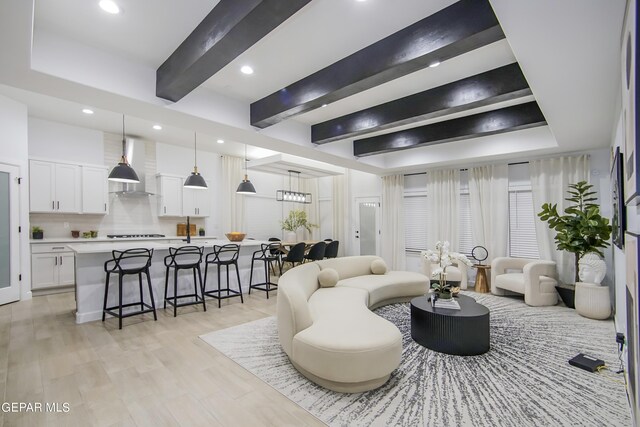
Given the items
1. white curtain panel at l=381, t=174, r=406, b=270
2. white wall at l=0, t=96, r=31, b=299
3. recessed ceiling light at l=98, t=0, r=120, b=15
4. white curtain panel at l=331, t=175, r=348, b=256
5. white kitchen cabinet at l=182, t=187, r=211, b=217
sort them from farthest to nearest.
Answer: white curtain panel at l=331, t=175, r=348, b=256 < white curtain panel at l=381, t=174, r=406, b=270 < white kitchen cabinet at l=182, t=187, r=211, b=217 < white wall at l=0, t=96, r=31, b=299 < recessed ceiling light at l=98, t=0, r=120, b=15

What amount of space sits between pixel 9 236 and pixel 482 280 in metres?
8.06

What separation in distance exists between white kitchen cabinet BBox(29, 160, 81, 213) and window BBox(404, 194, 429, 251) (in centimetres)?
697

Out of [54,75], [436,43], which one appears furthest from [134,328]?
[436,43]

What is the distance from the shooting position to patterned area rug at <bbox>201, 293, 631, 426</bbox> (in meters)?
2.12

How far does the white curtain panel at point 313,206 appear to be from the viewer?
9805mm

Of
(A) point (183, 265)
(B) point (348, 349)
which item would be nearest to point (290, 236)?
(A) point (183, 265)

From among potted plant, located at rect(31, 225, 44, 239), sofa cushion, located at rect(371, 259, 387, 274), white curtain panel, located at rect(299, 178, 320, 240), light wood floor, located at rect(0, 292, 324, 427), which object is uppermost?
white curtain panel, located at rect(299, 178, 320, 240)

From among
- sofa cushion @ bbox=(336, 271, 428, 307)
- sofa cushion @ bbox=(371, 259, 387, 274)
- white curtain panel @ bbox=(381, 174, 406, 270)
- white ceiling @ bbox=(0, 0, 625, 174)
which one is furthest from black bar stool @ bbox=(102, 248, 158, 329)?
white curtain panel @ bbox=(381, 174, 406, 270)

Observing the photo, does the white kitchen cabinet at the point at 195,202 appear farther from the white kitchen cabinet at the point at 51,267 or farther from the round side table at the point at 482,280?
the round side table at the point at 482,280

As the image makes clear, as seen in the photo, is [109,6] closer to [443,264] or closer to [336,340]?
[336,340]

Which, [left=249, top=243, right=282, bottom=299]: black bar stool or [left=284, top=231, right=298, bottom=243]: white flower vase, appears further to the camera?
[left=284, top=231, right=298, bottom=243]: white flower vase

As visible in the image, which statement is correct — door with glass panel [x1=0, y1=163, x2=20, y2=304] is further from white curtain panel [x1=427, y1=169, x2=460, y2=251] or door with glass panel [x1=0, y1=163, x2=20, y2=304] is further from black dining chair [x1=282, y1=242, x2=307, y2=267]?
white curtain panel [x1=427, y1=169, x2=460, y2=251]

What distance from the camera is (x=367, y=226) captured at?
338 inches

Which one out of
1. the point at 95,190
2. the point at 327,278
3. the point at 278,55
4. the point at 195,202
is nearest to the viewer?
the point at 278,55
